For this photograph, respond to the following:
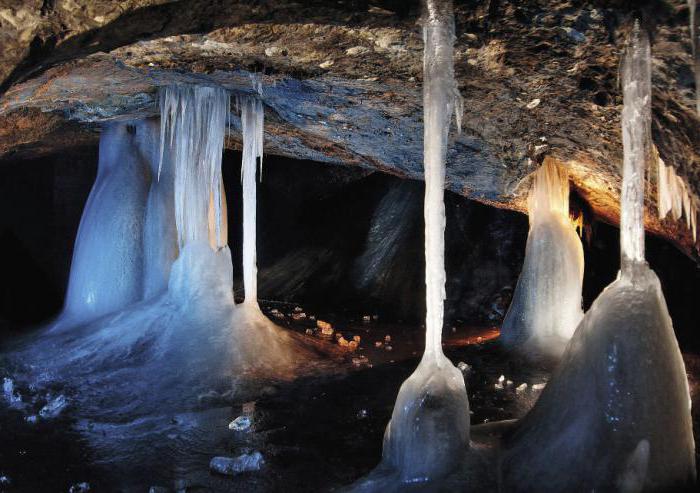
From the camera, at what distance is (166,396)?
5.92m

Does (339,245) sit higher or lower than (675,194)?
lower

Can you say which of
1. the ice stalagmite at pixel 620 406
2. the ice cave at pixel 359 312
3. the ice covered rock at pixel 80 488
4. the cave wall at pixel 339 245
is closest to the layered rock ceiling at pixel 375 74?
the ice cave at pixel 359 312

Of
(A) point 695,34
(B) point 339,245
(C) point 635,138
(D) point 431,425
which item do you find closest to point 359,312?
(B) point 339,245

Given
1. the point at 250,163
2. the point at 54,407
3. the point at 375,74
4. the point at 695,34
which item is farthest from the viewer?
the point at 250,163

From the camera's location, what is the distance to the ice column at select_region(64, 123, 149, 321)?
809 centimetres

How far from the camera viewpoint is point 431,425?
359 centimetres

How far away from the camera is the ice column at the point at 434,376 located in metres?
3.58

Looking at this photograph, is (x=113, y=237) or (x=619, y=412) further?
(x=113, y=237)

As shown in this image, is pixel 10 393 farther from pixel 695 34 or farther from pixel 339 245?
pixel 339 245

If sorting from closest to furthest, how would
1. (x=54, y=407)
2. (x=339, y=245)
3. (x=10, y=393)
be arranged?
(x=54, y=407)
(x=10, y=393)
(x=339, y=245)

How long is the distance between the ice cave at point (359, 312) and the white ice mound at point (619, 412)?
11mm

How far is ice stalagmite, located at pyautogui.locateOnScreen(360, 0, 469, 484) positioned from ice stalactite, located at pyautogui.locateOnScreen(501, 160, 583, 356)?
3.47 m

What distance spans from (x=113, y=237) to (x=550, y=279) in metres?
5.40

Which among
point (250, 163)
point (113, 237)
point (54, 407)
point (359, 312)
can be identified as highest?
point (250, 163)
